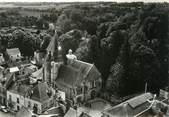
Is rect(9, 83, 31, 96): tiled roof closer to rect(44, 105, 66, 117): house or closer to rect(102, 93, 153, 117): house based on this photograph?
rect(44, 105, 66, 117): house

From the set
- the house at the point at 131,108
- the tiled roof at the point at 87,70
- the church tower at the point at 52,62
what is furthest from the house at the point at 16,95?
the house at the point at 131,108

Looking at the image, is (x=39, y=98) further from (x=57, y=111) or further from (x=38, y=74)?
(x=38, y=74)

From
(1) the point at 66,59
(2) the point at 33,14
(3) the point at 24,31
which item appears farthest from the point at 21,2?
(1) the point at 66,59

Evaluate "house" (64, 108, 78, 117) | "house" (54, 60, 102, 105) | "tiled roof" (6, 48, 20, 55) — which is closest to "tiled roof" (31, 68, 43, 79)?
"house" (54, 60, 102, 105)

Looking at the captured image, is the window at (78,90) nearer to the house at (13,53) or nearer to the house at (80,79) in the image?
the house at (80,79)

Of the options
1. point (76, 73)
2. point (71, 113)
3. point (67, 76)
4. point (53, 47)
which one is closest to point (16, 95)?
point (67, 76)

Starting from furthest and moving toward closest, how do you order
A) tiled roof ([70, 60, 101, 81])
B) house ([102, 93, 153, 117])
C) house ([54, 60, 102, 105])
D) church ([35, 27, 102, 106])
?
tiled roof ([70, 60, 101, 81]) → house ([54, 60, 102, 105]) → church ([35, 27, 102, 106]) → house ([102, 93, 153, 117])
